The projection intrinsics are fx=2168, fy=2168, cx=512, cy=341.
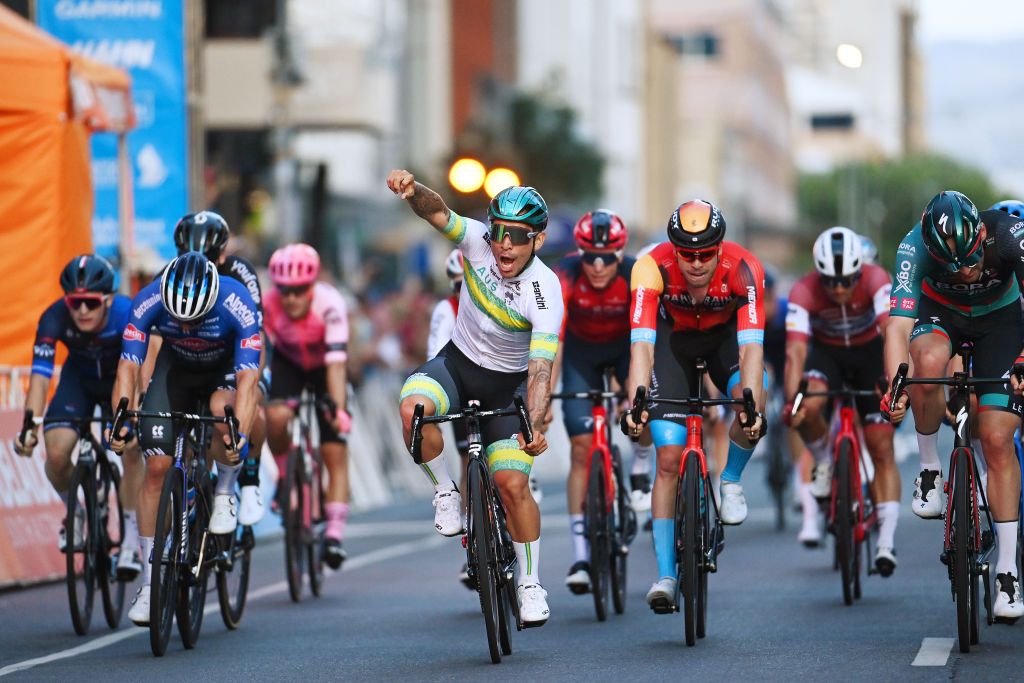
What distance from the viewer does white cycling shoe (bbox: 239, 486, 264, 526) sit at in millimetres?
12516

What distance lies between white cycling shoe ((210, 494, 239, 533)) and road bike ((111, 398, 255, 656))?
0.04 m

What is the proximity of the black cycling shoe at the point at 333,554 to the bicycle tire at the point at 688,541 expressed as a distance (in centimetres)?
388

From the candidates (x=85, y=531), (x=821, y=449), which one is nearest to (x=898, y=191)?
(x=821, y=449)

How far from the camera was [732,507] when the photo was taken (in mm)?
11320

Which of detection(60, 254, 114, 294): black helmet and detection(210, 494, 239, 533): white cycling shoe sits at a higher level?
detection(60, 254, 114, 294): black helmet

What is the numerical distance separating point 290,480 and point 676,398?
338 cm

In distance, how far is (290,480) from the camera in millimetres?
13852

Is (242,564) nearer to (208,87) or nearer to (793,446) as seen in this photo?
(793,446)

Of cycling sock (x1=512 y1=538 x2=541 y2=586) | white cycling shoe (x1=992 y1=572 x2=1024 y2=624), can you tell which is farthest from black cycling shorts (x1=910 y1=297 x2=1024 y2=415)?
cycling sock (x1=512 y1=538 x2=541 y2=586)

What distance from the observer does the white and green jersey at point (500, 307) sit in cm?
1032

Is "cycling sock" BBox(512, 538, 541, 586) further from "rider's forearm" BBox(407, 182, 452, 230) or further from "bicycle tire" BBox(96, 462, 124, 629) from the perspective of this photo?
"bicycle tire" BBox(96, 462, 124, 629)

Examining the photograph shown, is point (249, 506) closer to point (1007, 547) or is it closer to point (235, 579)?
point (235, 579)

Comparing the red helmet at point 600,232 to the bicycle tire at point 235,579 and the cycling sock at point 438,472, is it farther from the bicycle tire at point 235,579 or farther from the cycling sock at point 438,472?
the cycling sock at point 438,472

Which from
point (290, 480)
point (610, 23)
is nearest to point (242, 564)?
point (290, 480)
